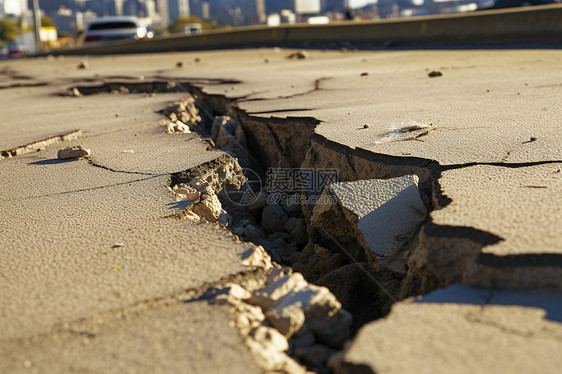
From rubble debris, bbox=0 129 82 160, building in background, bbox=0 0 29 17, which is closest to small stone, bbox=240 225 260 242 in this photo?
rubble debris, bbox=0 129 82 160

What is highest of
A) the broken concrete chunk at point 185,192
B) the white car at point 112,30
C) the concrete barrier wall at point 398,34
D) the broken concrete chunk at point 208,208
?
the white car at point 112,30

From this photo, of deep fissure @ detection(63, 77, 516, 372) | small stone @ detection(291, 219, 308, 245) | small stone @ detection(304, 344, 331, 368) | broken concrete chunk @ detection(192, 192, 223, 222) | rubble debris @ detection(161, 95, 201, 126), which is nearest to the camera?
small stone @ detection(304, 344, 331, 368)

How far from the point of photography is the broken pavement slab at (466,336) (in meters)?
1.32

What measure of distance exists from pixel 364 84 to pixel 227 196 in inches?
112

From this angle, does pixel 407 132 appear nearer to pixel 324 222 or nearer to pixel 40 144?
pixel 324 222

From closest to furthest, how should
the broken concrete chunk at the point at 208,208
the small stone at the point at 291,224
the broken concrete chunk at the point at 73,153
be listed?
1. the broken concrete chunk at the point at 208,208
2. the small stone at the point at 291,224
3. the broken concrete chunk at the point at 73,153

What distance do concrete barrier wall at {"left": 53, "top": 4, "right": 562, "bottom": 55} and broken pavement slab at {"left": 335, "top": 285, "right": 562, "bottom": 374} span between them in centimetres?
746

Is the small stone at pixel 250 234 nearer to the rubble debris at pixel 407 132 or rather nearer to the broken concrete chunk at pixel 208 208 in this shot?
the broken concrete chunk at pixel 208 208

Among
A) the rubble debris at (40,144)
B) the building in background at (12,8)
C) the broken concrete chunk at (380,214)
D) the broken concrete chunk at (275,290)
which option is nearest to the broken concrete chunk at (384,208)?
the broken concrete chunk at (380,214)

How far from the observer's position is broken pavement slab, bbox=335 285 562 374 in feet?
4.32

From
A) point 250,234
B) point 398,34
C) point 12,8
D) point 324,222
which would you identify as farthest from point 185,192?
point 12,8

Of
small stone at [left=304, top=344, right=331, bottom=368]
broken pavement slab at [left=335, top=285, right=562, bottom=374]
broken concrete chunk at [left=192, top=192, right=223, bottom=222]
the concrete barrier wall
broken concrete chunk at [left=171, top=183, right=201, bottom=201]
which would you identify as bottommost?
small stone at [left=304, top=344, right=331, bottom=368]

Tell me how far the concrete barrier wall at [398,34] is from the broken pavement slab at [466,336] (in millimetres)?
7457

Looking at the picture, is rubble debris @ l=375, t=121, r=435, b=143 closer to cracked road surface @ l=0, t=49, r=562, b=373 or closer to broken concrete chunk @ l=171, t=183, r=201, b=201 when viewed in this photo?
cracked road surface @ l=0, t=49, r=562, b=373
